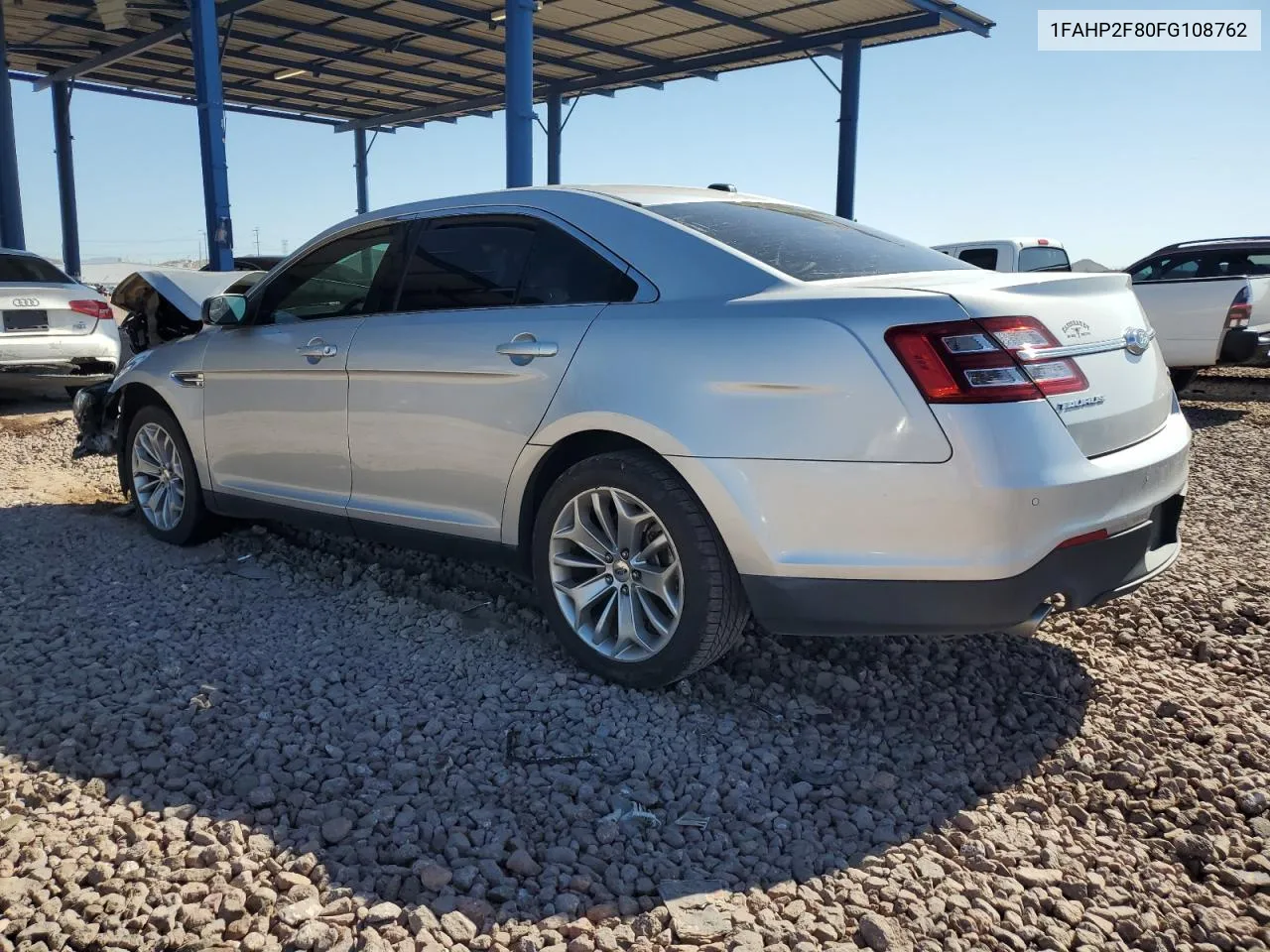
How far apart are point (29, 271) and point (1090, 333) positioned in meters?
9.39

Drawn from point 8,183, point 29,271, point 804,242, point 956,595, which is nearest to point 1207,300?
point 804,242

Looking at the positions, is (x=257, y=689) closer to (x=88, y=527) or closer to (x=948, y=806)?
(x=948, y=806)

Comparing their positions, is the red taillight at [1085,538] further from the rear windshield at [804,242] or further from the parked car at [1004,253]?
the parked car at [1004,253]

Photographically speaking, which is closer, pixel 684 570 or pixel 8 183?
pixel 684 570

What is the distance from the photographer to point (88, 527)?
527 centimetres

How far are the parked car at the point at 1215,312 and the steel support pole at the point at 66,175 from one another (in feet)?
68.2

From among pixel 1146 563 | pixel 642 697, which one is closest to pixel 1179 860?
pixel 1146 563

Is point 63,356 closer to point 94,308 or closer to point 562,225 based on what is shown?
point 94,308

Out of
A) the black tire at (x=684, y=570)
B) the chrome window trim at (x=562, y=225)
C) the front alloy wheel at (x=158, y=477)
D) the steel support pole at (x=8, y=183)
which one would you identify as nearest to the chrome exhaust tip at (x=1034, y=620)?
the black tire at (x=684, y=570)

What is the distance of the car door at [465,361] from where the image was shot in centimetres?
338

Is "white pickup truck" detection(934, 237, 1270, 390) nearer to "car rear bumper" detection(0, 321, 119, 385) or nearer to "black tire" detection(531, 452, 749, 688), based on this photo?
"black tire" detection(531, 452, 749, 688)

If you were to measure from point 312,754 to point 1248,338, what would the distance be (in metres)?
10.0

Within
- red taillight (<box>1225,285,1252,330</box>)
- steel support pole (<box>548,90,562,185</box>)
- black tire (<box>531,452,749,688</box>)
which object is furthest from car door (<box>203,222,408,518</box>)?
steel support pole (<box>548,90,562,185</box>)

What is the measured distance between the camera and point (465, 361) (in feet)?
11.7
